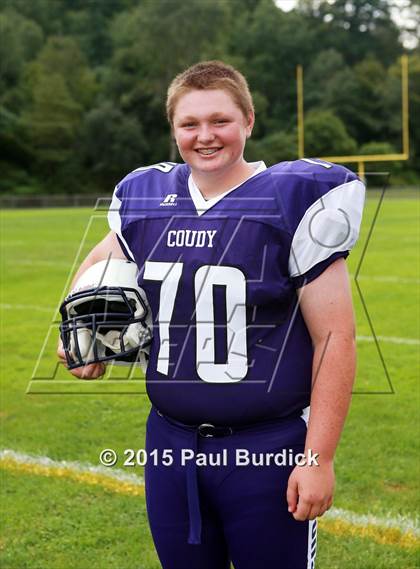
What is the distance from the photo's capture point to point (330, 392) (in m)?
1.41

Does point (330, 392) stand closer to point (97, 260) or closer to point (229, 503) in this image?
point (229, 503)

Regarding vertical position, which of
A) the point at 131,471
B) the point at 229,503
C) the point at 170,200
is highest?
the point at 170,200

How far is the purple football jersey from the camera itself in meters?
1.43

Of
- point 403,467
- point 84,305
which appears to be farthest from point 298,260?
point 403,467

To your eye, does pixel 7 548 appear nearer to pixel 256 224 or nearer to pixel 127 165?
pixel 256 224

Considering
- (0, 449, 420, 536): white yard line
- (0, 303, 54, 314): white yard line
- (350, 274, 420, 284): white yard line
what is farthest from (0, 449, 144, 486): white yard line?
(350, 274, 420, 284): white yard line

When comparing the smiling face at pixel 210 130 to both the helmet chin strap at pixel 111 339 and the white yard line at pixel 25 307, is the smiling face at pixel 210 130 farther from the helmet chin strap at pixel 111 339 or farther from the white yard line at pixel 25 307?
the white yard line at pixel 25 307

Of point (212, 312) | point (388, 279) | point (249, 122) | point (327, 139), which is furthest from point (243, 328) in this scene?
point (327, 139)

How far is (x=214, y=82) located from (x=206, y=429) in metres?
0.64

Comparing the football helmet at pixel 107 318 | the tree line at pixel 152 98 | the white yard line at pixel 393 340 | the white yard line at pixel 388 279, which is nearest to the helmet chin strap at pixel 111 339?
the football helmet at pixel 107 318

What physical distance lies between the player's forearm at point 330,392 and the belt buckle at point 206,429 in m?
0.18

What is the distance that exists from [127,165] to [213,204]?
1318 inches

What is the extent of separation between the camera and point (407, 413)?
384cm

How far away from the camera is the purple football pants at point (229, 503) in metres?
1.48
